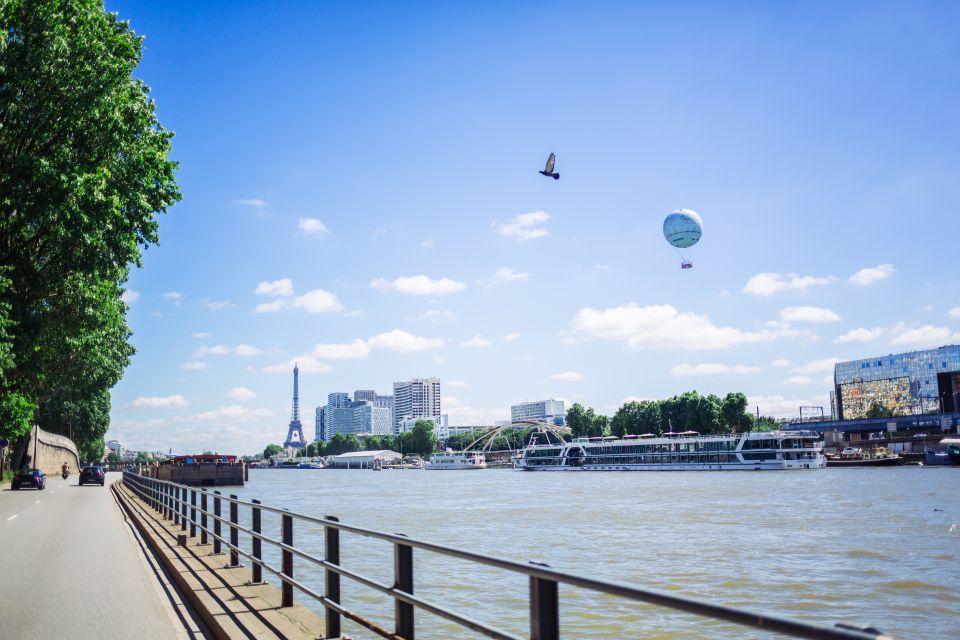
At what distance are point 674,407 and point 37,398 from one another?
470ft

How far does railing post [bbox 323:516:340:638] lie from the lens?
7.81 meters

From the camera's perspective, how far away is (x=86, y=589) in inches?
487

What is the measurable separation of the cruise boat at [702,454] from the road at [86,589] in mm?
110057

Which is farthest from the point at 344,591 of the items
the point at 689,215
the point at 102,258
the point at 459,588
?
the point at 689,215

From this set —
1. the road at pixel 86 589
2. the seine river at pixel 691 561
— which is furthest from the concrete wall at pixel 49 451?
the road at pixel 86 589

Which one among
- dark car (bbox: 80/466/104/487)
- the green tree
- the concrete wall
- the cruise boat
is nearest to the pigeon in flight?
dark car (bbox: 80/466/104/487)

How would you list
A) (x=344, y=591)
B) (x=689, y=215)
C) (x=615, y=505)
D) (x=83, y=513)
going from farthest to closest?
(x=689, y=215), (x=615, y=505), (x=83, y=513), (x=344, y=591)

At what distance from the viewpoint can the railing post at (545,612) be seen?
14.1 feet

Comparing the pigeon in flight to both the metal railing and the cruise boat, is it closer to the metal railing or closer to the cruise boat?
the metal railing

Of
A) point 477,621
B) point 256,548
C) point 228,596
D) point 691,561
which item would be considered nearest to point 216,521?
point 256,548

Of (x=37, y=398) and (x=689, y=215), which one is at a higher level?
(x=689, y=215)

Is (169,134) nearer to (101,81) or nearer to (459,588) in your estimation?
(101,81)

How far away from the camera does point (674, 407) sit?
179500mm

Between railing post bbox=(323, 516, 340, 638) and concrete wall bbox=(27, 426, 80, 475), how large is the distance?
9195 cm
